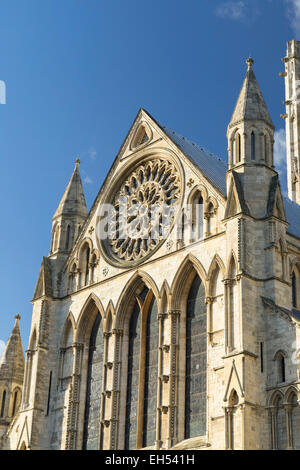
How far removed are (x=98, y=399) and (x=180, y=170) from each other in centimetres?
1038

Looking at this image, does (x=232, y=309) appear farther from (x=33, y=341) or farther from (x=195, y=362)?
(x=33, y=341)

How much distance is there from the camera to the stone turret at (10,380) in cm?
3850

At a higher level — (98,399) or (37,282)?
(37,282)

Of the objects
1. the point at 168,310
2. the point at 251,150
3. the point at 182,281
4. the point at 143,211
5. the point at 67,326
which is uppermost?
the point at 251,150

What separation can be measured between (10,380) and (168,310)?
33.4 ft

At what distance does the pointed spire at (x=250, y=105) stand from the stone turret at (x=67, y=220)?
10.7 metres

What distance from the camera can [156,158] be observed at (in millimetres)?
37812

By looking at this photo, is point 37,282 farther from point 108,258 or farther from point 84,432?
point 84,432

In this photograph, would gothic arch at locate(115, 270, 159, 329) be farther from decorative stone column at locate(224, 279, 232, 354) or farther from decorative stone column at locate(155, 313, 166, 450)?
decorative stone column at locate(224, 279, 232, 354)

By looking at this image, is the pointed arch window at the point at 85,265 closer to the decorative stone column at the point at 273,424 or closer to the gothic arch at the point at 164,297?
the gothic arch at the point at 164,297

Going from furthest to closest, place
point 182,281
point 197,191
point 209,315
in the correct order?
point 197,191 < point 182,281 < point 209,315

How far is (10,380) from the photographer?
38.8 meters

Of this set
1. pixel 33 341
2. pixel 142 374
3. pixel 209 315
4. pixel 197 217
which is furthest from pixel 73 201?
pixel 209 315
